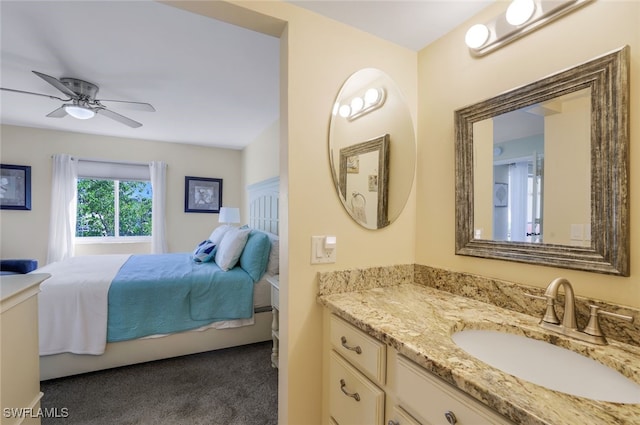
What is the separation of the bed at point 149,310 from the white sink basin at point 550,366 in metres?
2.01

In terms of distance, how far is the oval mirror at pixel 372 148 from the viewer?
1367 millimetres

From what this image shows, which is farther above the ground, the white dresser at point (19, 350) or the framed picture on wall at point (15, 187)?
the framed picture on wall at point (15, 187)

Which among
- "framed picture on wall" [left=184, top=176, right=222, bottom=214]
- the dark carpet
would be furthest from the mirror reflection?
Answer: "framed picture on wall" [left=184, top=176, right=222, bottom=214]

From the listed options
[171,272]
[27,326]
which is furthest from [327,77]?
[171,272]

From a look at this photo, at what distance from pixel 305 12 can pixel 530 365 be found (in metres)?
1.66

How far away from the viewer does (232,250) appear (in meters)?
2.75

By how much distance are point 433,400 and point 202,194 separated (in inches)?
193

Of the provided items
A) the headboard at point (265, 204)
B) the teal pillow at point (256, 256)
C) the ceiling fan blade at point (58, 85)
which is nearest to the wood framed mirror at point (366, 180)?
the teal pillow at point (256, 256)

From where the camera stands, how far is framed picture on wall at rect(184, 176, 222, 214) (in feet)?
15.9

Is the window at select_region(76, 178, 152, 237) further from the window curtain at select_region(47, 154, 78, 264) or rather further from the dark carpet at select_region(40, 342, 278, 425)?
the dark carpet at select_region(40, 342, 278, 425)

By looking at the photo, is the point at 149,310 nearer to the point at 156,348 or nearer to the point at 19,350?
the point at 156,348

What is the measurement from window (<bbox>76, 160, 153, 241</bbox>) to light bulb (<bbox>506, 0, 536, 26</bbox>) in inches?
200

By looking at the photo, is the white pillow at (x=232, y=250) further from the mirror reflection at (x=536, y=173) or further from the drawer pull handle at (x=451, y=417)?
the drawer pull handle at (x=451, y=417)

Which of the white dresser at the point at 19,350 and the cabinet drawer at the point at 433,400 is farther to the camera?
the white dresser at the point at 19,350
